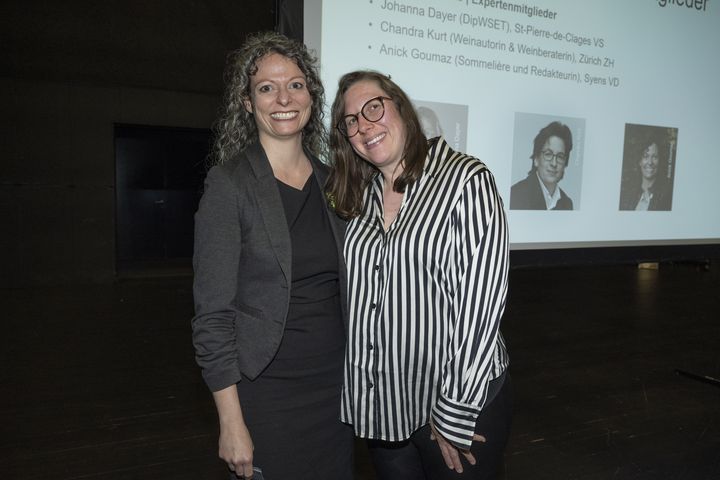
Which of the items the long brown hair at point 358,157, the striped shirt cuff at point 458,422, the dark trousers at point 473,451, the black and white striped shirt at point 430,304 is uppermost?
the long brown hair at point 358,157

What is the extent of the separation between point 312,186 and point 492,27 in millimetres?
1258

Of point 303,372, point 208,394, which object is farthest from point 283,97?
point 208,394

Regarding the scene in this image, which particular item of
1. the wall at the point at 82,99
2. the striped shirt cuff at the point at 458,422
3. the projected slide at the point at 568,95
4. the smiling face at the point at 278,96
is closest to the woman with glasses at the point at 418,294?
the striped shirt cuff at the point at 458,422

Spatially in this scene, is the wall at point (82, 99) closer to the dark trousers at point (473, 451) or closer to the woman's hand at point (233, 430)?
the woman's hand at point (233, 430)

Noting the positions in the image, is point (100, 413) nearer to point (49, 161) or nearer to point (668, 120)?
point (668, 120)

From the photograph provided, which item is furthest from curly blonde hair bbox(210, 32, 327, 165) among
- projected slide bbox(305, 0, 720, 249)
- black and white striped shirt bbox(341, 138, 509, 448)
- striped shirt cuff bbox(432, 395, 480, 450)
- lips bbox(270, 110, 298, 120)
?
striped shirt cuff bbox(432, 395, 480, 450)

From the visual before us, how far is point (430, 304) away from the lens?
1.21 m

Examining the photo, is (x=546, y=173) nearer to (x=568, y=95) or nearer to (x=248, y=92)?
(x=568, y=95)

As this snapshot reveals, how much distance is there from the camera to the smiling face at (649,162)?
100 inches

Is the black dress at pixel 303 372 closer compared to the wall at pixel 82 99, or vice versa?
the black dress at pixel 303 372

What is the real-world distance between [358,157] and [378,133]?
159 mm

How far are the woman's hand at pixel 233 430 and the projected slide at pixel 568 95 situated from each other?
117 centimetres

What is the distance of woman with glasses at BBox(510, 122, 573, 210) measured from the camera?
2.33 meters

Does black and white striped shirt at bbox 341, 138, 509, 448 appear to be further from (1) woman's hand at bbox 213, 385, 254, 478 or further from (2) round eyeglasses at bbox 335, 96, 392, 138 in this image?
(1) woman's hand at bbox 213, 385, 254, 478
